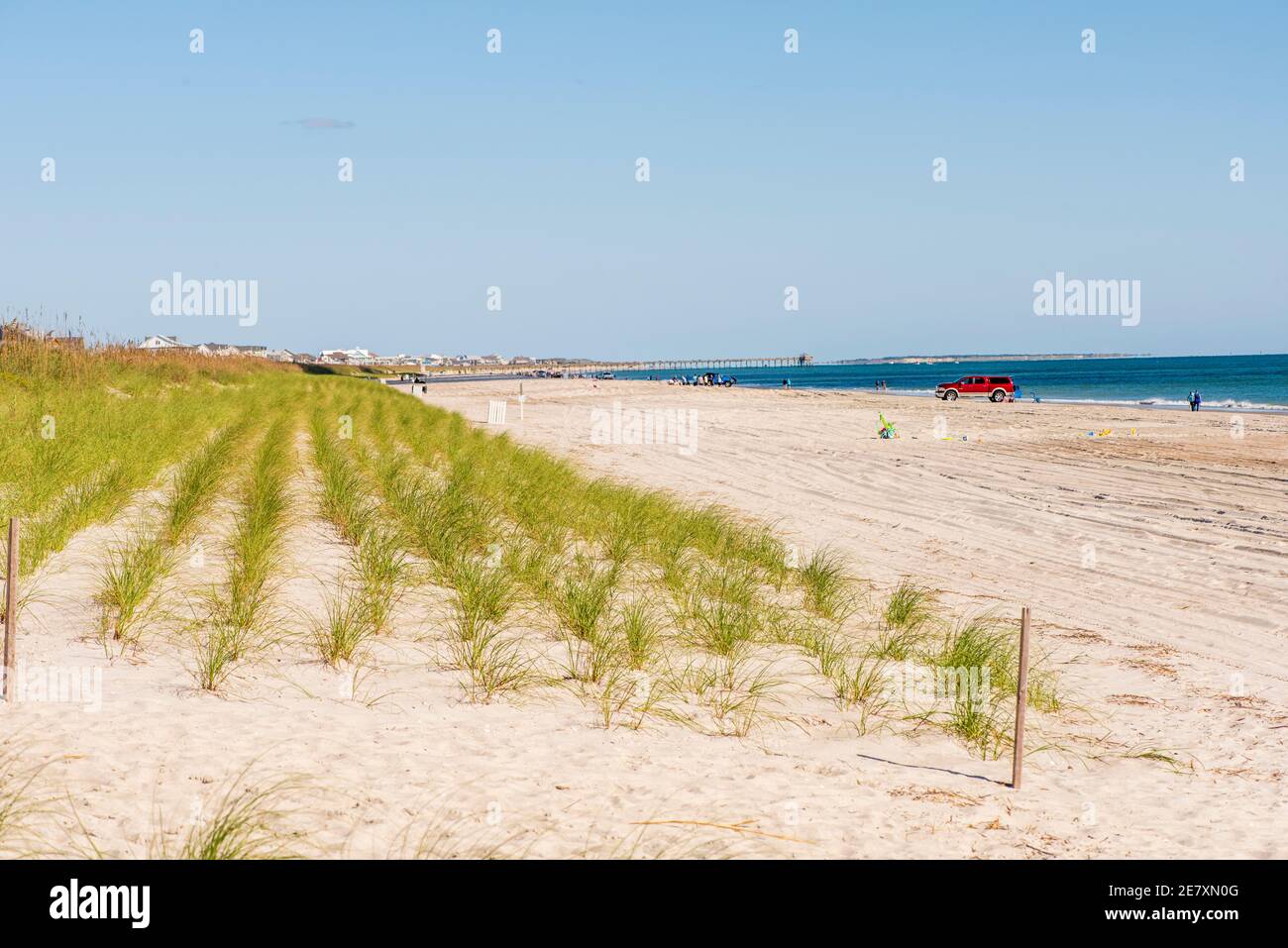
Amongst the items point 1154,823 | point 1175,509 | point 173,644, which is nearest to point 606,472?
point 1175,509

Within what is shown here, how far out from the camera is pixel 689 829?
4.14 metres

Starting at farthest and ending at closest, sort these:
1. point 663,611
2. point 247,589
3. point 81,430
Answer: point 81,430 < point 663,611 < point 247,589

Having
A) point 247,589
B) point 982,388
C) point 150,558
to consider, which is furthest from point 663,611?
point 982,388

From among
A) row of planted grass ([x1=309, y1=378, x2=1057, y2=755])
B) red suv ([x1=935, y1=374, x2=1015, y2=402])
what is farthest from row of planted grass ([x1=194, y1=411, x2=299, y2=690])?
red suv ([x1=935, y1=374, x2=1015, y2=402])

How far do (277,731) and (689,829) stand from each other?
6.82 feet

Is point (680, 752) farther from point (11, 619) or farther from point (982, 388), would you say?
point (982, 388)

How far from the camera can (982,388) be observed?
54094mm

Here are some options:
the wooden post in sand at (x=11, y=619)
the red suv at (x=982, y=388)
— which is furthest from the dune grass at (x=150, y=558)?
the red suv at (x=982, y=388)

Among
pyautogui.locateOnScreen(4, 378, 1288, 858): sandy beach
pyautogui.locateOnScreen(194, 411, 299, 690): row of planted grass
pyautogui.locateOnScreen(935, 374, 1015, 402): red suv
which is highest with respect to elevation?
pyautogui.locateOnScreen(935, 374, 1015, 402): red suv

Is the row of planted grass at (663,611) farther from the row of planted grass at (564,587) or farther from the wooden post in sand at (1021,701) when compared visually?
the wooden post in sand at (1021,701)

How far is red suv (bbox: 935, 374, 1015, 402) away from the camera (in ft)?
175

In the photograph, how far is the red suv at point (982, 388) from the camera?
53.5m

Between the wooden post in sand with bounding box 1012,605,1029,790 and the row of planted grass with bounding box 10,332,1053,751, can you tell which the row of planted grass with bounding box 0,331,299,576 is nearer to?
the row of planted grass with bounding box 10,332,1053,751
